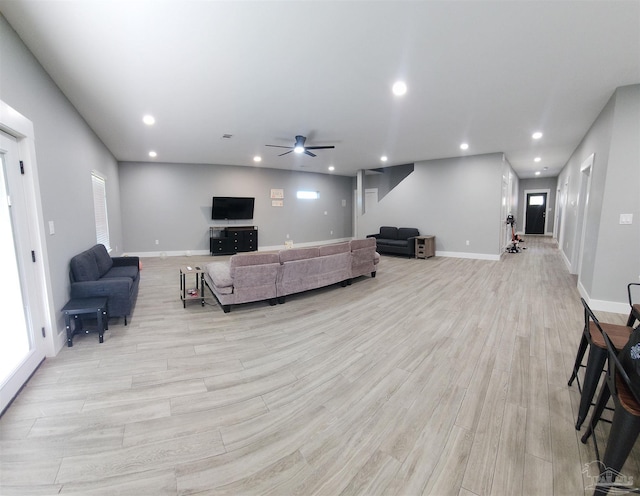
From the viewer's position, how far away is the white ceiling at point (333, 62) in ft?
6.97

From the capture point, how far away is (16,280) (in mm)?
2303

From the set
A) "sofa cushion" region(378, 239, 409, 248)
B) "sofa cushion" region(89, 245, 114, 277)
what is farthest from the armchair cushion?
"sofa cushion" region(378, 239, 409, 248)

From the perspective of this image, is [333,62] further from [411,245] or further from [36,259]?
[411,245]

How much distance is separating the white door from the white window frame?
294 centimetres

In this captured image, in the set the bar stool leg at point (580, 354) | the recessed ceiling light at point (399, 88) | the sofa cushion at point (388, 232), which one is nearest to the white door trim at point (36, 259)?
the recessed ceiling light at point (399, 88)

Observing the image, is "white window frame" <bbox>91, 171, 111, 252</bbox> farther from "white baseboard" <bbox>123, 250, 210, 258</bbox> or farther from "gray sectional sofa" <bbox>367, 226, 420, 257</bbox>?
"gray sectional sofa" <bbox>367, 226, 420, 257</bbox>

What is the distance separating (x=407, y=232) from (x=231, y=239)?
18.2 feet

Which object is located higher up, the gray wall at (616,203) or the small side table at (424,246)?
the gray wall at (616,203)

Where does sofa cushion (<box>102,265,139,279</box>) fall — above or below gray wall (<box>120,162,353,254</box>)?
A: below

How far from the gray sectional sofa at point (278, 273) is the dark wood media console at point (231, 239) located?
3.85 metres

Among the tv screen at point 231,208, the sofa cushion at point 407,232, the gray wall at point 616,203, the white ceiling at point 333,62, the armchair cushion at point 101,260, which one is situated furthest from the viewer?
the tv screen at point 231,208

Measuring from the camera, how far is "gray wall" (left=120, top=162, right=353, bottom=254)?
7.88 m

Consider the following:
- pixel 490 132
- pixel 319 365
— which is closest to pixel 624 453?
pixel 319 365

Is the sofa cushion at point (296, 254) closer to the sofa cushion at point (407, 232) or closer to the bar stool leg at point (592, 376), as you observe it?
the bar stool leg at point (592, 376)
